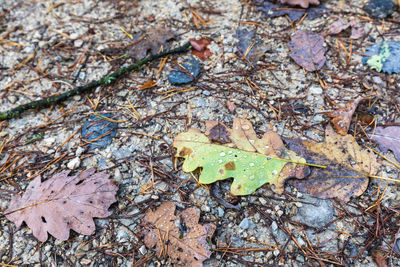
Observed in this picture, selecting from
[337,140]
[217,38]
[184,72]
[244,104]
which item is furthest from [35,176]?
[337,140]

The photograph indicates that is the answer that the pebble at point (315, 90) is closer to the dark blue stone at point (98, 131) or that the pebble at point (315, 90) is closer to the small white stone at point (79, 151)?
the dark blue stone at point (98, 131)

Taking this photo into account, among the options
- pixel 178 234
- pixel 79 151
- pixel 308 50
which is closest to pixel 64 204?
pixel 79 151

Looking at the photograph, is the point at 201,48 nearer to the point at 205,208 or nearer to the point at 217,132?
the point at 217,132

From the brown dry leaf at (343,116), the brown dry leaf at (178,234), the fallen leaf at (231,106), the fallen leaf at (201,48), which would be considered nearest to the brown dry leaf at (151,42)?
the fallen leaf at (201,48)

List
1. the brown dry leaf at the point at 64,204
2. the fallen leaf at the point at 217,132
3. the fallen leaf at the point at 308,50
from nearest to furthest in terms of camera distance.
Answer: the brown dry leaf at the point at 64,204, the fallen leaf at the point at 217,132, the fallen leaf at the point at 308,50

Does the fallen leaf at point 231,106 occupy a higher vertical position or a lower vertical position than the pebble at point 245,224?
higher

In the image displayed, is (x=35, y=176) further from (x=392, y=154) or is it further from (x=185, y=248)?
(x=392, y=154)

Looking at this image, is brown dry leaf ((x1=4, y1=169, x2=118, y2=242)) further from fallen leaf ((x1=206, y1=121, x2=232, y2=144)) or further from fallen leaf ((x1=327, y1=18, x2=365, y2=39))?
fallen leaf ((x1=327, y1=18, x2=365, y2=39))
